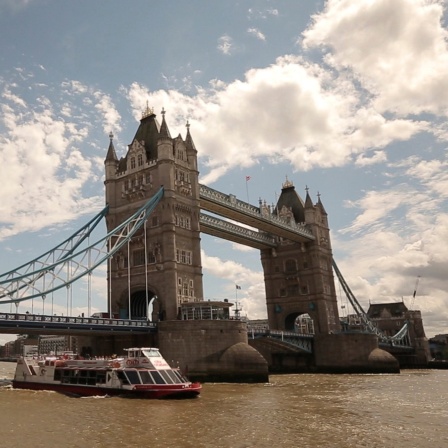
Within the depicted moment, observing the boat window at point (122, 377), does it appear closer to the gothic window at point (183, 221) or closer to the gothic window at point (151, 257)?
the gothic window at point (151, 257)

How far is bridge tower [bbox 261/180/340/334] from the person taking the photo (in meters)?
87.7

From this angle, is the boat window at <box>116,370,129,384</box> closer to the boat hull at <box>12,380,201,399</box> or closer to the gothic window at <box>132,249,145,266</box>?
the boat hull at <box>12,380,201,399</box>

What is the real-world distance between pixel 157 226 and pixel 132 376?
86.2 ft

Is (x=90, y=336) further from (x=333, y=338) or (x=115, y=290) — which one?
(x=333, y=338)

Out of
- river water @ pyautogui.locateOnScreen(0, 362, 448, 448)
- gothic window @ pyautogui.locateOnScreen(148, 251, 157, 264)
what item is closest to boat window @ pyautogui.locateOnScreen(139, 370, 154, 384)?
river water @ pyautogui.locateOnScreen(0, 362, 448, 448)

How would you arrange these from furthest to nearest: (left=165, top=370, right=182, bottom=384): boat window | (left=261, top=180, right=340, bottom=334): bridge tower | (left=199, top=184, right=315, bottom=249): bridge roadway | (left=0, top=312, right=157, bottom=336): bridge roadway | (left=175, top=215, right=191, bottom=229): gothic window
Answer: (left=261, top=180, right=340, bottom=334): bridge tower, (left=199, top=184, right=315, bottom=249): bridge roadway, (left=175, top=215, right=191, bottom=229): gothic window, (left=0, top=312, right=157, bottom=336): bridge roadway, (left=165, top=370, right=182, bottom=384): boat window

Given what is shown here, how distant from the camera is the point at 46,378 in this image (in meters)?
43.5

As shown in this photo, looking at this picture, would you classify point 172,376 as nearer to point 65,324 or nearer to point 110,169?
point 65,324

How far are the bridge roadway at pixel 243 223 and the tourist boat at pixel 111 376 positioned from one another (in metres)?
30.1

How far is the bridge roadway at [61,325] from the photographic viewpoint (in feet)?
149

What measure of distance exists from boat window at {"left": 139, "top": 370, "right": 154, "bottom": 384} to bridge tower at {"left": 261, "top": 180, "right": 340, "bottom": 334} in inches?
2128

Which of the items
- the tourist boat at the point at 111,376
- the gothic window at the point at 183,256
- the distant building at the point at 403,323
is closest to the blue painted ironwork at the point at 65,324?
the tourist boat at the point at 111,376

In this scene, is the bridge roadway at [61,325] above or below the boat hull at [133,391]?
above

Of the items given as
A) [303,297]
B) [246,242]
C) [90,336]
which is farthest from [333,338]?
[90,336]
